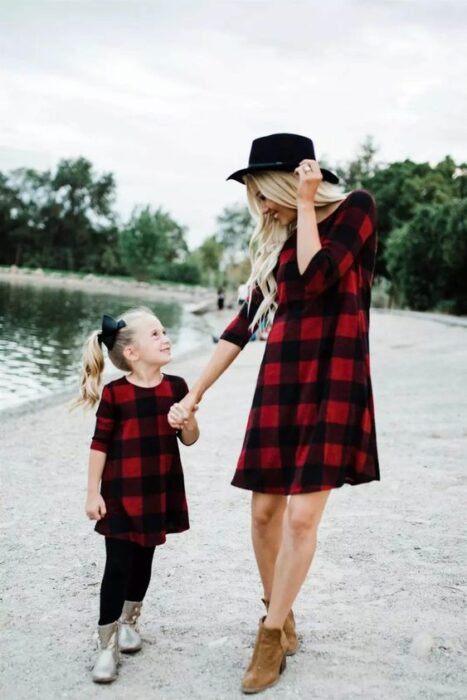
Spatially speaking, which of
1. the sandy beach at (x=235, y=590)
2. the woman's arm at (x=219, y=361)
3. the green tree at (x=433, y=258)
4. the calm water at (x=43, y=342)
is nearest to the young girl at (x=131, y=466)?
the woman's arm at (x=219, y=361)

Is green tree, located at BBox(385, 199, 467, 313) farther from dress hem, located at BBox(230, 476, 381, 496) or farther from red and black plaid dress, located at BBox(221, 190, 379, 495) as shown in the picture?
dress hem, located at BBox(230, 476, 381, 496)

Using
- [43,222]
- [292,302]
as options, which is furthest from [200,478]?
[43,222]

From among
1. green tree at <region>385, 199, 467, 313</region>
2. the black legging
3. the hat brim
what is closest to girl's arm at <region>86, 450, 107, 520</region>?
the black legging

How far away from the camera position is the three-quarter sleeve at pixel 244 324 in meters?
3.13

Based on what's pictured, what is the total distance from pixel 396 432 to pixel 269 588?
4.71 metres

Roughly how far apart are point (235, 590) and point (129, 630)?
793 millimetres

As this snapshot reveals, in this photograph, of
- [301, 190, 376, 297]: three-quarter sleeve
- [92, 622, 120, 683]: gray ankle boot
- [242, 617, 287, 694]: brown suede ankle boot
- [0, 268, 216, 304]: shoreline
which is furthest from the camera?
[0, 268, 216, 304]: shoreline

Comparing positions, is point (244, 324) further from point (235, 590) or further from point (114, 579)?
point (235, 590)

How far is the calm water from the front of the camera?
13617 millimetres

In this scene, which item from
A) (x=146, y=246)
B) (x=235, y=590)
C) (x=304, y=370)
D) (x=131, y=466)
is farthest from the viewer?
(x=146, y=246)

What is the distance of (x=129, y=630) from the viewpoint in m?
3.13

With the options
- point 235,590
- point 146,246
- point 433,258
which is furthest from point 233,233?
point 235,590

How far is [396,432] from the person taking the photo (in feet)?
24.7

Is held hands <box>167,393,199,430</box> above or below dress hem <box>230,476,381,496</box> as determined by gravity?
above
